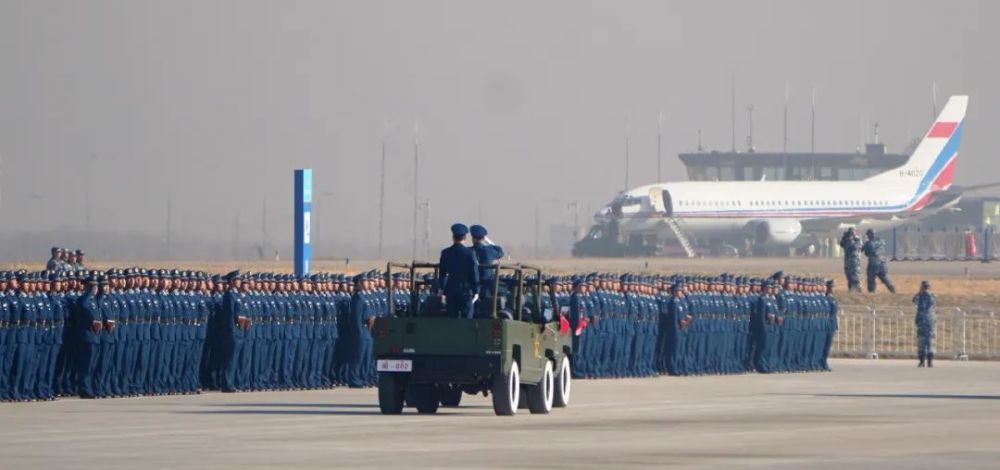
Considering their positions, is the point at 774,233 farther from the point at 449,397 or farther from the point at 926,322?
the point at 449,397

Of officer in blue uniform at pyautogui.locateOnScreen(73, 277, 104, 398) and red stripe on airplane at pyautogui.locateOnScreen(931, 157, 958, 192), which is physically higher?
red stripe on airplane at pyautogui.locateOnScreen(931, 157, 958, 192)

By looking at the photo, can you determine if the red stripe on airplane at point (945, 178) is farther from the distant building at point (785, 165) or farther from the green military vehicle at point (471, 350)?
the green military vehicle at point (471, 350)

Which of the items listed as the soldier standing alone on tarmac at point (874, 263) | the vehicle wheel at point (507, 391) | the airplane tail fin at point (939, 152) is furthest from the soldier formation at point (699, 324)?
the airplane tail fin at point (939, 152)

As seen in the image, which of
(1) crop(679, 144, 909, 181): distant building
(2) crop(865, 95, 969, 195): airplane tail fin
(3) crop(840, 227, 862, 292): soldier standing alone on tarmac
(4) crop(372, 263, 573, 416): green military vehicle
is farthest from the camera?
(1) crop(679, 144, 909, 181): distant building

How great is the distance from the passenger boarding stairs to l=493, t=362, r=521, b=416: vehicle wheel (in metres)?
60.5

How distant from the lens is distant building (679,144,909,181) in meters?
121

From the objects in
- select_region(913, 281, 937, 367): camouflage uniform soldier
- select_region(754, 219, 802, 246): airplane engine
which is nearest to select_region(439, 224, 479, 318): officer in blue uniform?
select_region(913, 281, 937, 367): camouflage uniform soldier

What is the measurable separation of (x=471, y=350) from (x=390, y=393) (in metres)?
1.05

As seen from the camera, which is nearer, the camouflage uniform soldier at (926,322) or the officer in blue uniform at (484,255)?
the officer in blue uniform at (484,255)

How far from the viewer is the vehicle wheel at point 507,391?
20156 mm

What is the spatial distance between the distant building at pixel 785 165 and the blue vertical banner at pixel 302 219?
291ft

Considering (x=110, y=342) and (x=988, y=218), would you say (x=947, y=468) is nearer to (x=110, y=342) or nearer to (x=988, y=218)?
(x=110, y=342)

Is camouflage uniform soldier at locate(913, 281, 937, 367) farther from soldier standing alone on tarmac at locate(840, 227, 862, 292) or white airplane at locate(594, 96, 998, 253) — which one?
white airplane at locate(594, 96, 998, 253)

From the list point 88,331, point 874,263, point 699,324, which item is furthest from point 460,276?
point 874,263
